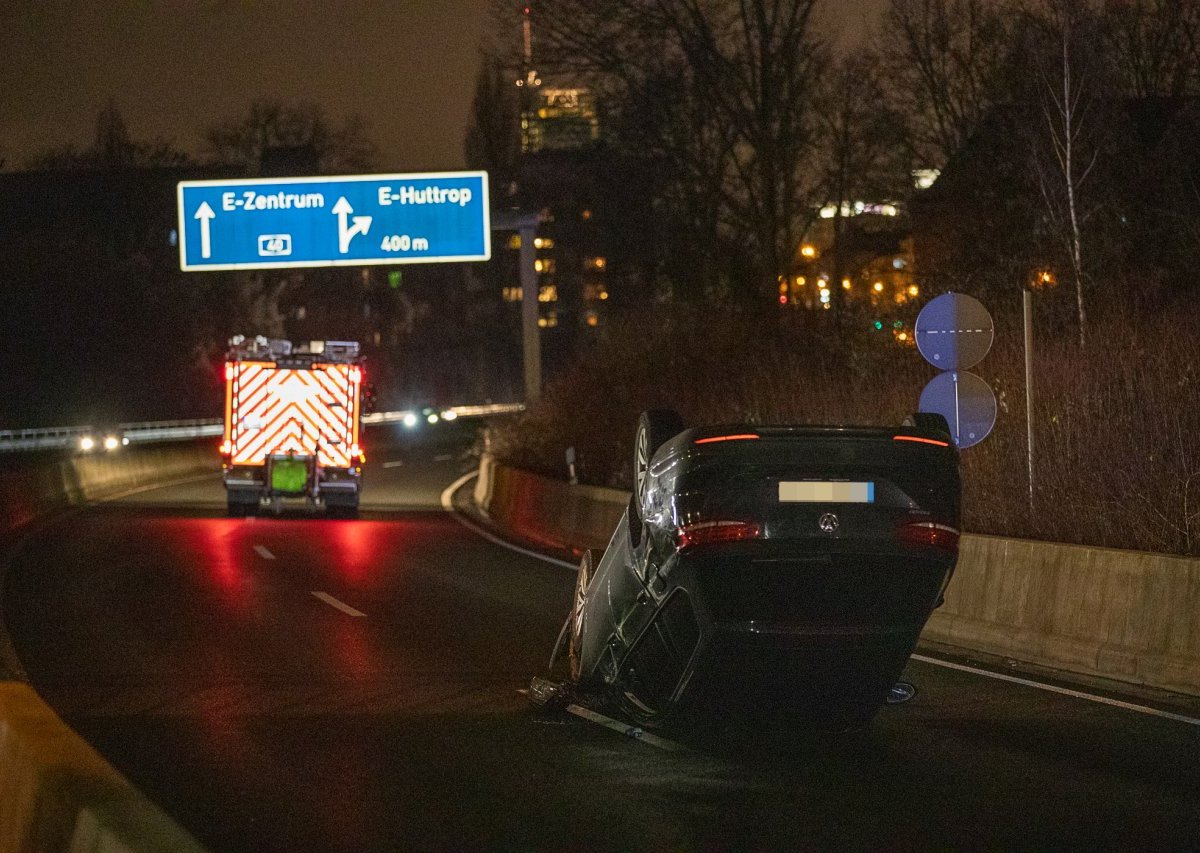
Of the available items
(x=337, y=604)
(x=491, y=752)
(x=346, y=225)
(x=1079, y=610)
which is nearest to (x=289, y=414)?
(x=346, y=225)

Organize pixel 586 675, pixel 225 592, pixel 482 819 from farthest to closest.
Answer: pixel 225 592, pixel 586 675, pixel 482 819

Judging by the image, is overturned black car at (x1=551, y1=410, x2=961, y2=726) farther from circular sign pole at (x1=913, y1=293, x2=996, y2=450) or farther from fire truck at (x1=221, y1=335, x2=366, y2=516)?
fire truck at (x1=221, y1=335, x2=366, y2=516)

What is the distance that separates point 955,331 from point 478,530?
43.6ft

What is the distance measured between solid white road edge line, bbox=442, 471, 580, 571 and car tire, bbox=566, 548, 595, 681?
774cm

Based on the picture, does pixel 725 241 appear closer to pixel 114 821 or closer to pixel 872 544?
pixel 872 544

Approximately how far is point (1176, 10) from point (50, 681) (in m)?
31.3

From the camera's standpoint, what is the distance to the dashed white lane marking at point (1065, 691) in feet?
33.0

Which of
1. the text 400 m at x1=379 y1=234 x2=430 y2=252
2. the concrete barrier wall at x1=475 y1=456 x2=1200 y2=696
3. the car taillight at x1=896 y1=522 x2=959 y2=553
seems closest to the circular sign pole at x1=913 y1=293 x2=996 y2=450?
the concrete barrier wall at x1=475 y1=456 x2=1200 y2=696

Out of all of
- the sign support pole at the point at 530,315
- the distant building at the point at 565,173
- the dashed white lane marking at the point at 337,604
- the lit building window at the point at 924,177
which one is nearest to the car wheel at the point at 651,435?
the dashed white lane marking at the point at 337,604

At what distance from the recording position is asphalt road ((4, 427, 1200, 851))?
7.43 m

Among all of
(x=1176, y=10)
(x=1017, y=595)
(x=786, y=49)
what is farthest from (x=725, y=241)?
(x=1017, y=595)

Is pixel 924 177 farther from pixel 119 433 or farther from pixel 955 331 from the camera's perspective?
pixel 955 331

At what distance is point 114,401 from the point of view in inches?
2650

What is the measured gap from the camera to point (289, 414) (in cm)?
2973
